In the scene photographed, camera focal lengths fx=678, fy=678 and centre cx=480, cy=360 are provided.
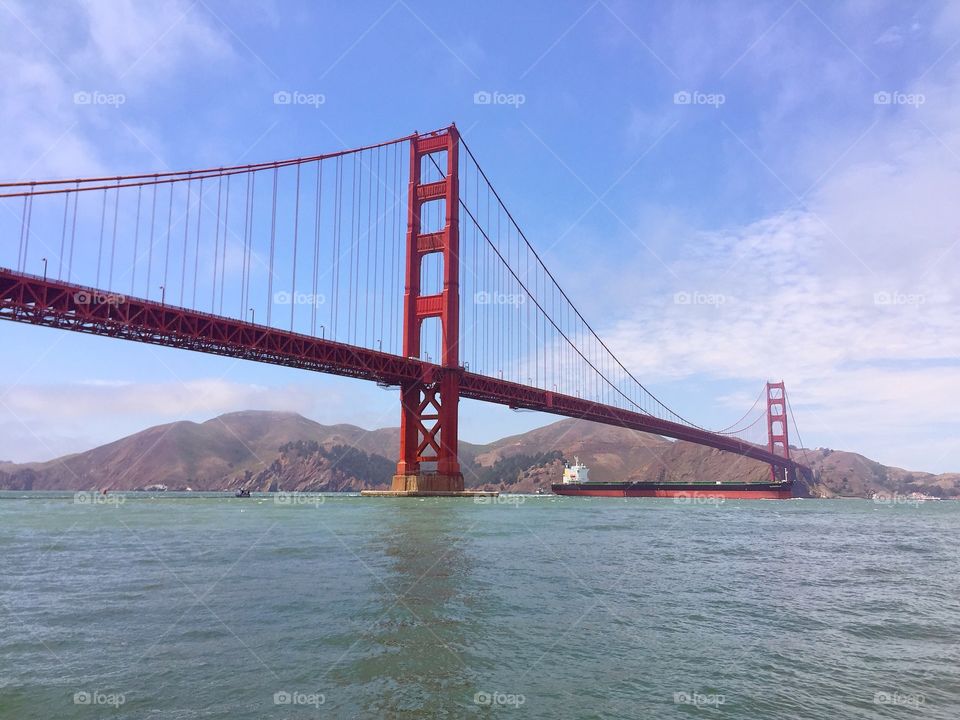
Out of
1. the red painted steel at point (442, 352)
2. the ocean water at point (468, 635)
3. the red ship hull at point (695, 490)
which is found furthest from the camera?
the red ship hull at point (695, 490)

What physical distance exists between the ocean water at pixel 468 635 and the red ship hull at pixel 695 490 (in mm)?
72815

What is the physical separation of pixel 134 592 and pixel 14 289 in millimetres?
33614

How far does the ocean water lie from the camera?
Result: 6.52 metres

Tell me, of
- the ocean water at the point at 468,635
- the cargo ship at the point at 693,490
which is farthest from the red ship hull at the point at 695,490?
the ocean water at the point at 468,635

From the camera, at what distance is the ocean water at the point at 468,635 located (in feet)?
21.4

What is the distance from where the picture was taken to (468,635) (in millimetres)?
8781

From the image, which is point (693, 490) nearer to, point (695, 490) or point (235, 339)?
point (695, 490)

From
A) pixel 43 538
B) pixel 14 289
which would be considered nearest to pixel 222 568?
pixel 43 538

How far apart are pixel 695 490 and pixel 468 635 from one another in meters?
85.1

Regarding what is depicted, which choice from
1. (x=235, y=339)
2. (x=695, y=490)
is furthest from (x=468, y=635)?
(x=695, y=490)

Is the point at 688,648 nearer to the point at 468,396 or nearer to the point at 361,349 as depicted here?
the point at 361,349

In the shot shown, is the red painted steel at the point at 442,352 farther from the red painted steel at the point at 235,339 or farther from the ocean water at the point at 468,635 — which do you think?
the ocean water at the point at 468,635

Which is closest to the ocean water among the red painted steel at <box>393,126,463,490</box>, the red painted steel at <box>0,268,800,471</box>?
the red painted steel at <box>0,268,800,471</box>

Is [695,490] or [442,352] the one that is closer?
[442,352]
